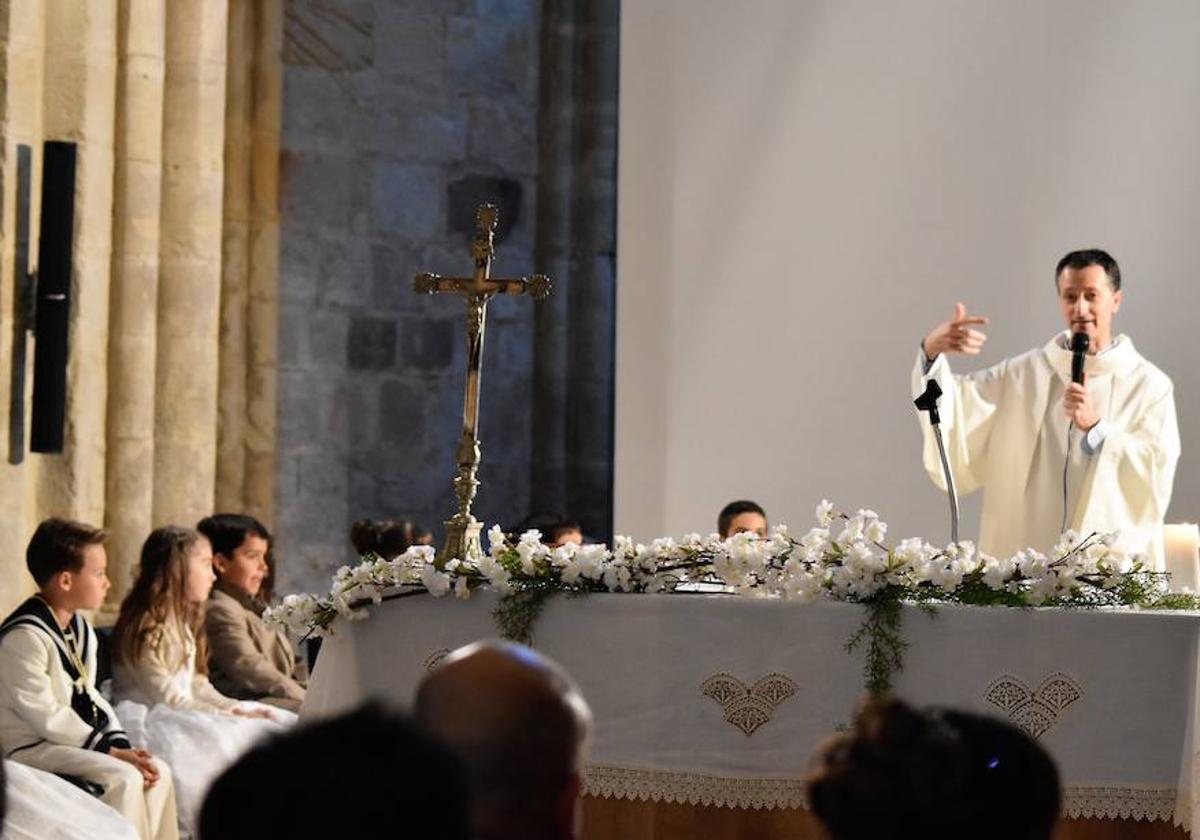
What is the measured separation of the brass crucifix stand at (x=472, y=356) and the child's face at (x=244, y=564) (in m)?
2.24

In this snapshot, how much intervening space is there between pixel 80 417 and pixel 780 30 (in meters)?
3.13

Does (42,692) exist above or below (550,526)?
below

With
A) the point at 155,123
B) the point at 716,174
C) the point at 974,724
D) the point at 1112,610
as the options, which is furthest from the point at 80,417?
the point at 974,724

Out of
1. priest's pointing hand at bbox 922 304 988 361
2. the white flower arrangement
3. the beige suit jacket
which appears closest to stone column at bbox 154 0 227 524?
the beige suit jacket

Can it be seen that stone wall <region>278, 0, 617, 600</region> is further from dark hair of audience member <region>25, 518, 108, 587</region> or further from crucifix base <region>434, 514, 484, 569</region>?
crucifix base <region>434, 514, 484, 569</region>

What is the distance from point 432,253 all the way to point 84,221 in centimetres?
192

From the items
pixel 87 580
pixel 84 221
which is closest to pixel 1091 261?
pixel 87 580

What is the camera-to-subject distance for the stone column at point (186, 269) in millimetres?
8688

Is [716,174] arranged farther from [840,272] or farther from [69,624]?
[69,624]

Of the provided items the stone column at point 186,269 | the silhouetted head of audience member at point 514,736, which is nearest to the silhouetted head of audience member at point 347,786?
the silhouetted head of audience member at point 514,736

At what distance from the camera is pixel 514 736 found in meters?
2.17

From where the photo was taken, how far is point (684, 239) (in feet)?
29.2

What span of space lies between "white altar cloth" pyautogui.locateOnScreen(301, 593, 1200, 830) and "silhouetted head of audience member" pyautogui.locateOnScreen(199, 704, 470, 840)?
297cm

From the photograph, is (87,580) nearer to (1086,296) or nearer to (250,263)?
(1086,296)
